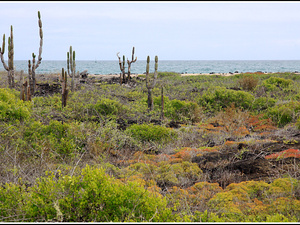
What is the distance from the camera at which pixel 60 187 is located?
10.8ft

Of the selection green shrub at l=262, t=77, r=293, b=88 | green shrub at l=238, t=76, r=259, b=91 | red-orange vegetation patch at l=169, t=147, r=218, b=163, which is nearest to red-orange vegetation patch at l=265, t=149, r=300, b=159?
red-orange vegetation patch at l=169, t=147, r=218, b=163

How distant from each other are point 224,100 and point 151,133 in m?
6.45

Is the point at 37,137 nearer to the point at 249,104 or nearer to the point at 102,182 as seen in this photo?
the point at 102,182

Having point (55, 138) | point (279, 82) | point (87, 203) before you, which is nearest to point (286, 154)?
point (87, 203)

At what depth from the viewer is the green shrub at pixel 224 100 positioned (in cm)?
1328

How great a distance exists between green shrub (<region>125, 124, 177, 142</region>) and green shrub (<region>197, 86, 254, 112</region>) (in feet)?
15.8

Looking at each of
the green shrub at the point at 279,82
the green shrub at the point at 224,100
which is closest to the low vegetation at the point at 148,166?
the green shrub at the point at 224,100

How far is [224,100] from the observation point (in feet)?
45.1

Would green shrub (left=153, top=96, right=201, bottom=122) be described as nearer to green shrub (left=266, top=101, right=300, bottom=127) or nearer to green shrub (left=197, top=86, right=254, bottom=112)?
green shrub (left=197, top=86, right=254, bottom=112)

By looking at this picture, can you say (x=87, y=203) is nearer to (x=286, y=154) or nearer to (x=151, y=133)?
(x=286, y=154)

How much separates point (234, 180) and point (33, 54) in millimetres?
13024

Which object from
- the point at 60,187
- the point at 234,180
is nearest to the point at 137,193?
the point at 60,187

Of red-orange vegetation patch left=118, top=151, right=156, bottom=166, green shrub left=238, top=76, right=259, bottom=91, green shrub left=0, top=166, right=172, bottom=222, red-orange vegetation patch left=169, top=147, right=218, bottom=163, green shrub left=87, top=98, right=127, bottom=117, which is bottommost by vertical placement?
red-orange vegetation patch left=118, top=151, right=156, bottom=166

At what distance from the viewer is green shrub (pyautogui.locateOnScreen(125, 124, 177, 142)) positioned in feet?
27.6
